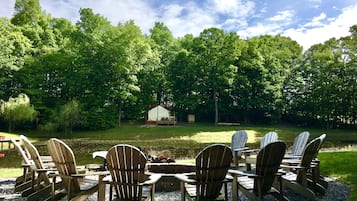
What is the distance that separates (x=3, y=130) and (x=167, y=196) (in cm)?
2371

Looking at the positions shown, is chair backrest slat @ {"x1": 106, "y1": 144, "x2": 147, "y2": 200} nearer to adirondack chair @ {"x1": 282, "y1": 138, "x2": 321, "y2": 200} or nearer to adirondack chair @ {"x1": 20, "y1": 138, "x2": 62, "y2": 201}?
adirondack chair @ {"x1": 20, "y1": 138, "x2": 62, "y2": 201}

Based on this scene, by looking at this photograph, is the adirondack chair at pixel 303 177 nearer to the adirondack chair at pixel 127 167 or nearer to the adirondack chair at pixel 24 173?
the adirondack chair at pixel 127 167

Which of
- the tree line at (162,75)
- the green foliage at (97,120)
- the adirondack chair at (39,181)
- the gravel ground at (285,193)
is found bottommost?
the gravel ground at (285,193)

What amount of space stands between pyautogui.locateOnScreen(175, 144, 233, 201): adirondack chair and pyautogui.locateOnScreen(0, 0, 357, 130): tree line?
70.1ft

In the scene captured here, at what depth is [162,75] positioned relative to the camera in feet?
104

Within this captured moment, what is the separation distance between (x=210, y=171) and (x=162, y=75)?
28.3 metres

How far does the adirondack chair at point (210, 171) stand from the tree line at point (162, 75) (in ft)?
70.1

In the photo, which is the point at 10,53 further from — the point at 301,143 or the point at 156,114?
the point at 301,143

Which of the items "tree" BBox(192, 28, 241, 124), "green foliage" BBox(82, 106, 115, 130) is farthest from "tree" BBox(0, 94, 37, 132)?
"tree" BBox(192, 28, 241, 124)

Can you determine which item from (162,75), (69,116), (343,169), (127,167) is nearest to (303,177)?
(127,167)

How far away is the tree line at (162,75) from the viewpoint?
1042 inches

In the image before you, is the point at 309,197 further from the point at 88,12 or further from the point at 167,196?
the point at 88,12

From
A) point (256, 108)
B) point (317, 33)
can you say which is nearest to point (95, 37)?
point (256, 108)

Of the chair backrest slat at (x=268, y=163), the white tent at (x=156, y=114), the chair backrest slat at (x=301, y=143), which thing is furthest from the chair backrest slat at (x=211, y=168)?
the white tent at (x=156, y=114)
